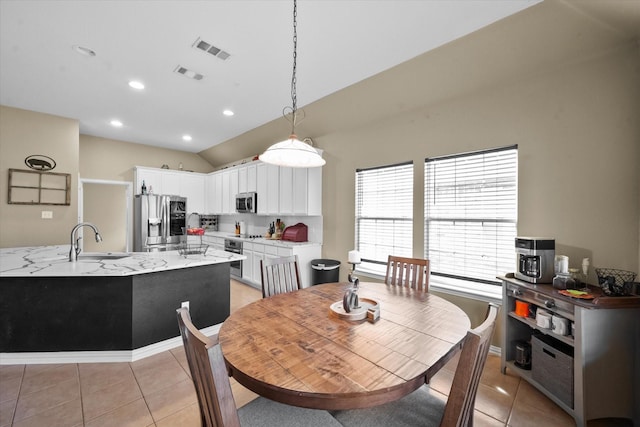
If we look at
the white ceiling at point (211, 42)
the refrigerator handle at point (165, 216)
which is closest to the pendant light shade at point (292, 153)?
the white ceiling at point (211, 42)

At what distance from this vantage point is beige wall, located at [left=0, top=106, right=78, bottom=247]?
13.3 ft

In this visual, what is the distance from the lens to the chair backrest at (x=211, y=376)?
841mm

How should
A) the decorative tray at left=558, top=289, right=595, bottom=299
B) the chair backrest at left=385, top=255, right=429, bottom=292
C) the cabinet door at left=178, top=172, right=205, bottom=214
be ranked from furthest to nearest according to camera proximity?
the cabinet door at left=178, top=172, right=205, bottom=214
the chair backrest at left=385, top=255, right=429, bottom=292
the decorative tray at left=558, top=289, right=595, bottom=299

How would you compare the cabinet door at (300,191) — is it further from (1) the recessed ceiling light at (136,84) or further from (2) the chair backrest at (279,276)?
(1) the recessed ceiling light at (136,84)

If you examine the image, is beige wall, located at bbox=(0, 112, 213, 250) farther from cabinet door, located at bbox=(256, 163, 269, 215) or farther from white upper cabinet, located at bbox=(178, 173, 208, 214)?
cabinet door, located at bbox=(256, 163, 269, 215)

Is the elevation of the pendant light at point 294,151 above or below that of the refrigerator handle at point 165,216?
above

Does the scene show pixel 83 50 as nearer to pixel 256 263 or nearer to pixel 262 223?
pixel 256 263

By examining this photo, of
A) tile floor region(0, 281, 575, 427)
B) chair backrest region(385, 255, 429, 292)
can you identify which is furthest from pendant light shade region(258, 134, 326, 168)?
tile floor region(0, 281, 575, 427)

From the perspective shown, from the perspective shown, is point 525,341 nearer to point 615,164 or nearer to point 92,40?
point 615,164

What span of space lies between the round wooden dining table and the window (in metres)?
1.70

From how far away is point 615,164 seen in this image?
2.08 m

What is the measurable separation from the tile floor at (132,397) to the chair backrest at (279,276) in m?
0.82

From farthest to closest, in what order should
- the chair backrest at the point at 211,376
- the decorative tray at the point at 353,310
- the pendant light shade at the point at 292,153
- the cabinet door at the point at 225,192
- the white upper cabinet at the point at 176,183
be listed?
1. the cabinet door at the point at 225,192
2. the white upper cabinet at the point at 176,183
3. the pendant light shade at the point at 292,153
4. the decorative tray at the point at 353,310
5. the chair backrest at the point at 211,376

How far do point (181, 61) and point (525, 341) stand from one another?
4.25 meters
